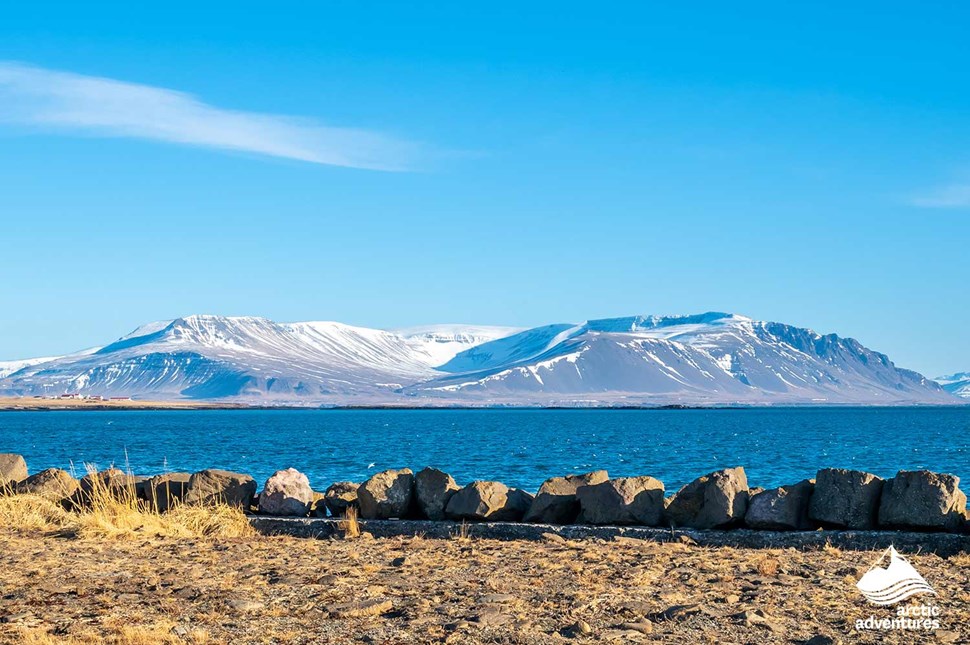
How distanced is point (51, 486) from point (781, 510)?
39.2 feet

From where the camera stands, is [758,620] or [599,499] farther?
[599,499]

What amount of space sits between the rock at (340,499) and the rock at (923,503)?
25.5 feet

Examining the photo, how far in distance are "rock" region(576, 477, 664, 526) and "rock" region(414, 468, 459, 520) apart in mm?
2022

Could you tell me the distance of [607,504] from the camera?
54.9 feet

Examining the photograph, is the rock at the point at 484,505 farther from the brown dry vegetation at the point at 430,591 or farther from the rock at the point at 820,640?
the rock at the point at 820,640

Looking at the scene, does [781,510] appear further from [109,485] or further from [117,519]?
[109,485]

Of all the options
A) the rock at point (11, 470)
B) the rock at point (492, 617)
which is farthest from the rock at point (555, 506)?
the rock at point (11, 470)

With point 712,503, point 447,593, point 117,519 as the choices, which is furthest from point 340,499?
point 447,593

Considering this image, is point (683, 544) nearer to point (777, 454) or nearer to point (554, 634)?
point (554, 634)

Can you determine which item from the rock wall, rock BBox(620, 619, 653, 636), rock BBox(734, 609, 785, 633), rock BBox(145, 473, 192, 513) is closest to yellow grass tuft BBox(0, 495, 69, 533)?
the rock wall

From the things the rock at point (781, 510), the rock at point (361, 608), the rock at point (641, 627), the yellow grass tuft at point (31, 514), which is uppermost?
the rock at point (781, 510)

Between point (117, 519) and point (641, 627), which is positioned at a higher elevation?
point (641, 627)

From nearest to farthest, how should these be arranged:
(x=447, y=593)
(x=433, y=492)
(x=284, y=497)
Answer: (x=447, y=593)
(x=433, y=492)
(x=284, y=497)

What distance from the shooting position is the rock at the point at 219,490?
18766 millimetres
